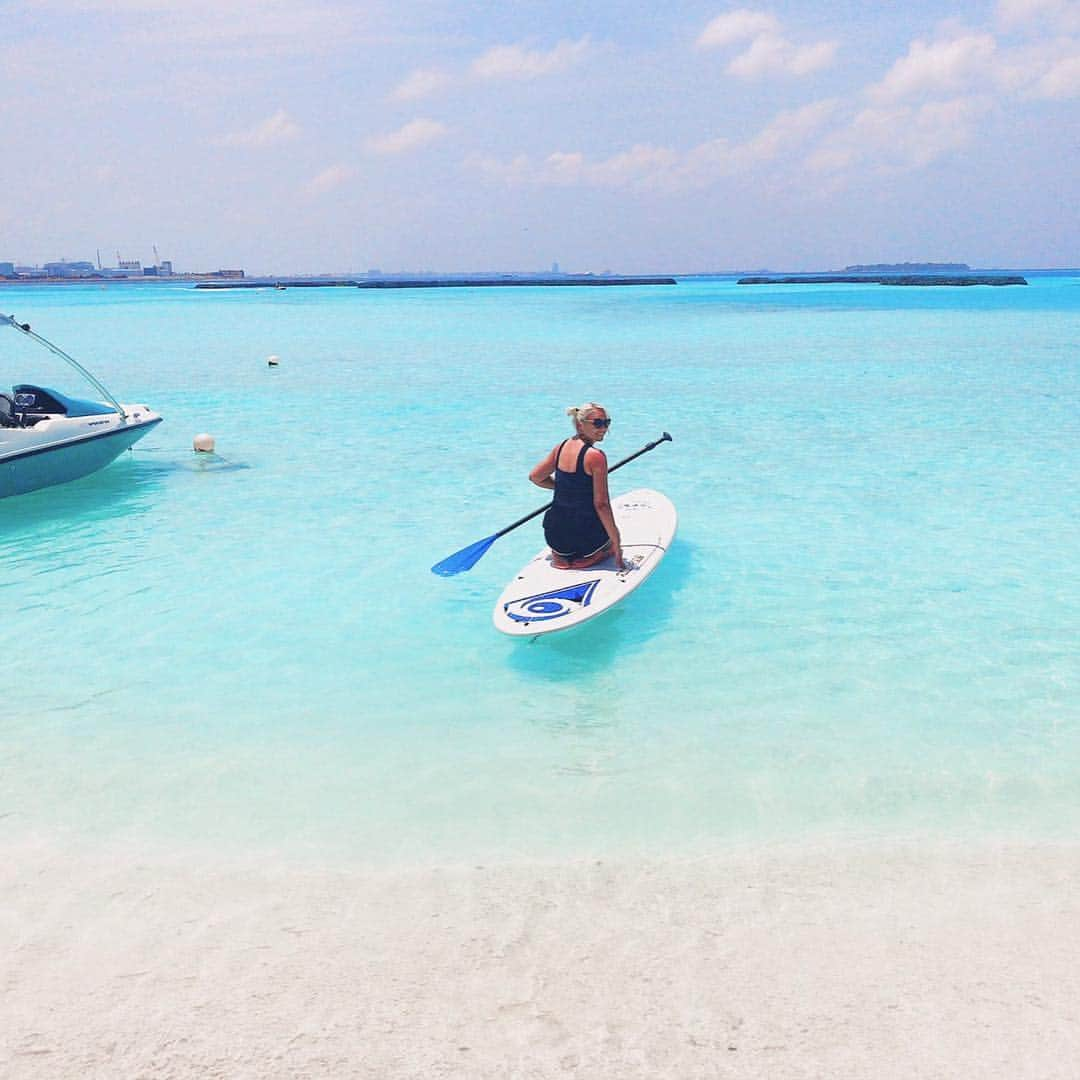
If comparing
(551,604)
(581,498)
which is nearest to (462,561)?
(581,498)

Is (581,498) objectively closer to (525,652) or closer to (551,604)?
(551,604)

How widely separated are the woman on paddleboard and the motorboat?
23.3 ft

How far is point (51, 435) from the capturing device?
12773 millimetres

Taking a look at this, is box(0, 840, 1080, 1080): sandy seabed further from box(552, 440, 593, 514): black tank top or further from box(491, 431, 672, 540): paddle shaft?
box(491, 431, 672, 540): paddle shaft

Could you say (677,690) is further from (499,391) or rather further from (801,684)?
(499,391)

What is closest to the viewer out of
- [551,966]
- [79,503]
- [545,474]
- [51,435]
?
[551,966]

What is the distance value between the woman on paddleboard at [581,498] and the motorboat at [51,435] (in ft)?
23.3

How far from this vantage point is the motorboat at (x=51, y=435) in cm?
1241

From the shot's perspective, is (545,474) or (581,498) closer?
(581,498)

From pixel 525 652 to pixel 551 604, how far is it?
1.60ft

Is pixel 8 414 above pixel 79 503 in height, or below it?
above

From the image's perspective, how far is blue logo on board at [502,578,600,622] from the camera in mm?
7668

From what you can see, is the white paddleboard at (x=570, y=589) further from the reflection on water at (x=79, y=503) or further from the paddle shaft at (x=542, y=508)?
the reflection on water at (x=79, y=503)

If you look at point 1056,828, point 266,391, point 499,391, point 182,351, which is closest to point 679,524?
point 1056,828
